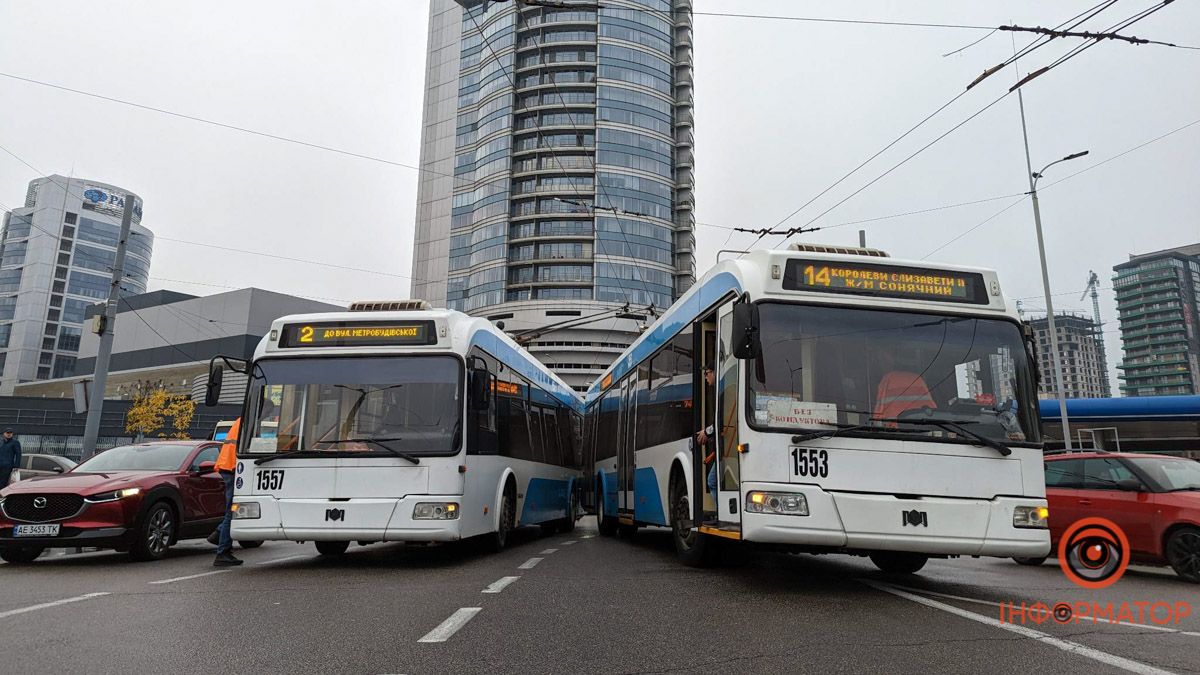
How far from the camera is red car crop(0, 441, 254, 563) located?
9.16 metres

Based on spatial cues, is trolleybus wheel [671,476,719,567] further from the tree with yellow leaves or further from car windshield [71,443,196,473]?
the tree with yellow leaves

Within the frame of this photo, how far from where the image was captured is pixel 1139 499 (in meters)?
9.32

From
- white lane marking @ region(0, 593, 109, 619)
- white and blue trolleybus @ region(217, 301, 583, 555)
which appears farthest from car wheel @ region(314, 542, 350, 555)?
white lane marking @ region(0, 593, 109, 619)

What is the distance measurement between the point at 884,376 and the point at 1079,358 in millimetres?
58966

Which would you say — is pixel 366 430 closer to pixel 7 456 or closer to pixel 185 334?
pixel 7 456

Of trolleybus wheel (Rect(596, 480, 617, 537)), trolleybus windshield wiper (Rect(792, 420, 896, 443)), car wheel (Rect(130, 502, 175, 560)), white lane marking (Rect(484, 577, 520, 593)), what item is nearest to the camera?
trolleybus windshield wiper (Rect(792, 420, 896, 443))

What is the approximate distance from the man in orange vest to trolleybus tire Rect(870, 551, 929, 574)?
6.95 m

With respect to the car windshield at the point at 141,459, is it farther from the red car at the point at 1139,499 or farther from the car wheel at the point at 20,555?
the red car at the point at 1139,499

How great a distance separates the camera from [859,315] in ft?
23.2

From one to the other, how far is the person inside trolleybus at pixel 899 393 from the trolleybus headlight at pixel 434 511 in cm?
453

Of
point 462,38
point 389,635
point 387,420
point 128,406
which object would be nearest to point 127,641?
point 389,635

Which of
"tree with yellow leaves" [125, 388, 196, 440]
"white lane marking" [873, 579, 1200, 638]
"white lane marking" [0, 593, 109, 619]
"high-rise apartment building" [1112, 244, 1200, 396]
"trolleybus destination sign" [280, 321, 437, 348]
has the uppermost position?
"high-rise apartment building" [1112, 244, 1200, 396]

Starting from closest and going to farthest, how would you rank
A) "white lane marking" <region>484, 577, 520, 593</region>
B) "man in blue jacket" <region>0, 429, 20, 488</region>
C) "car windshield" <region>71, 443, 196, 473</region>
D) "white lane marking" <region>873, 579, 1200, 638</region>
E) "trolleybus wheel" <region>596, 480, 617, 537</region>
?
"white lane marking" <region>873, 579, 1200, 638</region> → "white lane marking" <region>484, 577, 520, 593</region> → "car windshield" <region>71, 443, 196, 473</region> → "trolleybus wheel" <region>596, 480, 617, 537</region> → "man in blue jacket" <region>0, 429, 20, 488</region>

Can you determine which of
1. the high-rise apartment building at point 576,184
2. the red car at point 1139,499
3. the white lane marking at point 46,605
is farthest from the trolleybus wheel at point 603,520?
the high-rise apartment building at point 576,184
